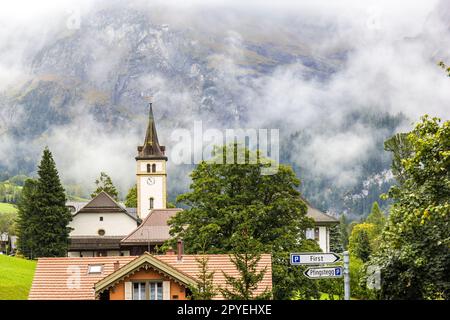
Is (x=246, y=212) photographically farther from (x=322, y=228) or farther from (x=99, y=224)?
(x=99, y=224)

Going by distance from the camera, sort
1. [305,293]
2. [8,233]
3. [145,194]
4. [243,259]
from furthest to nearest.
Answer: [8,233], [145,194], [305,293], [243,259]

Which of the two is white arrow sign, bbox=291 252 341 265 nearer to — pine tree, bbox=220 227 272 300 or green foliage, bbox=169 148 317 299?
pine tree, bbox=220 227 272 300

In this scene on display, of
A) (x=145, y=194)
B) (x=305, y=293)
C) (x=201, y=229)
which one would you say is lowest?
(x=305, y=293)

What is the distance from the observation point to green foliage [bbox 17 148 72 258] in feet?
250

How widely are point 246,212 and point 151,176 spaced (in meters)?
78.1

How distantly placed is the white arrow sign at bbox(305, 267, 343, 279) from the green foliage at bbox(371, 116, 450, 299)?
752cm

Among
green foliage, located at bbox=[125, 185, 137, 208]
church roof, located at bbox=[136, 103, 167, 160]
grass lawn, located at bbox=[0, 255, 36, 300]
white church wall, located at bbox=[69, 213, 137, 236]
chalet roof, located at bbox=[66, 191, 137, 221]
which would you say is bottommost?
grass lawn, located at bbox=[0, 255, 36, 300]

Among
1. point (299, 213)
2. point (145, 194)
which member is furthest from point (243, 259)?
point (145, 194)

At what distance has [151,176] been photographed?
372ft

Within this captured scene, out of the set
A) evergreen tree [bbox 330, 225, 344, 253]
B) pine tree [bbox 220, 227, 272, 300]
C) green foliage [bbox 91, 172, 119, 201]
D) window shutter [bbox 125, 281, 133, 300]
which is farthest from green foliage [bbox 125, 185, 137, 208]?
pine tree [bbox 220, 227, 272, 300]

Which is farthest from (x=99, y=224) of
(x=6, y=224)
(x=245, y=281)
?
(x=6, y=224)
